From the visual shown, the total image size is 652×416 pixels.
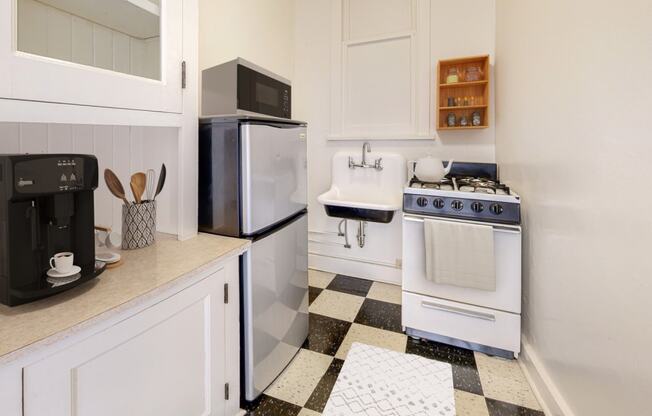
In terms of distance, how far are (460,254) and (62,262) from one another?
5.64ft

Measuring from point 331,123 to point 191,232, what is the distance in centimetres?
182

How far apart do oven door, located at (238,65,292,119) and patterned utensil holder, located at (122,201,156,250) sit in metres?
0.63

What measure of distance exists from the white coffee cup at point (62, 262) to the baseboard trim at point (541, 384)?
1.78 metres

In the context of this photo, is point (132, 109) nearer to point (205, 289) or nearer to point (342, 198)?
point (205, 289)

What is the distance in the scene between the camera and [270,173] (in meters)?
1.41

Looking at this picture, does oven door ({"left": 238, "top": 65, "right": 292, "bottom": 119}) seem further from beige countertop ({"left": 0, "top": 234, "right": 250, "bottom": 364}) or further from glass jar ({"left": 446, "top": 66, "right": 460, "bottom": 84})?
glass jar ({"left": 446, "top": 66, "right": 460, "bottom": 84})

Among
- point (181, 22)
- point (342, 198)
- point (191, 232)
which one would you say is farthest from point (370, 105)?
point (191, 232)

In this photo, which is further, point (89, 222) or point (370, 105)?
point (370, 105)

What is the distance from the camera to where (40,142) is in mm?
1104

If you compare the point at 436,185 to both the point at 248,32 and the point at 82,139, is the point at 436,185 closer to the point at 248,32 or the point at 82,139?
the point at 248,32

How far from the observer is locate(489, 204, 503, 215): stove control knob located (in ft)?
5.48

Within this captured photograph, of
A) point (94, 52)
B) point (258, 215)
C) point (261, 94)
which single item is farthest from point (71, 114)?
point (261, 94)

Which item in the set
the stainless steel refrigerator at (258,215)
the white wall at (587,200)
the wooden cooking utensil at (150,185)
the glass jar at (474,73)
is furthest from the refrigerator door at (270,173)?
the glass jar at (474,73)

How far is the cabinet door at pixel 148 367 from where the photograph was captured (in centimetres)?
66
